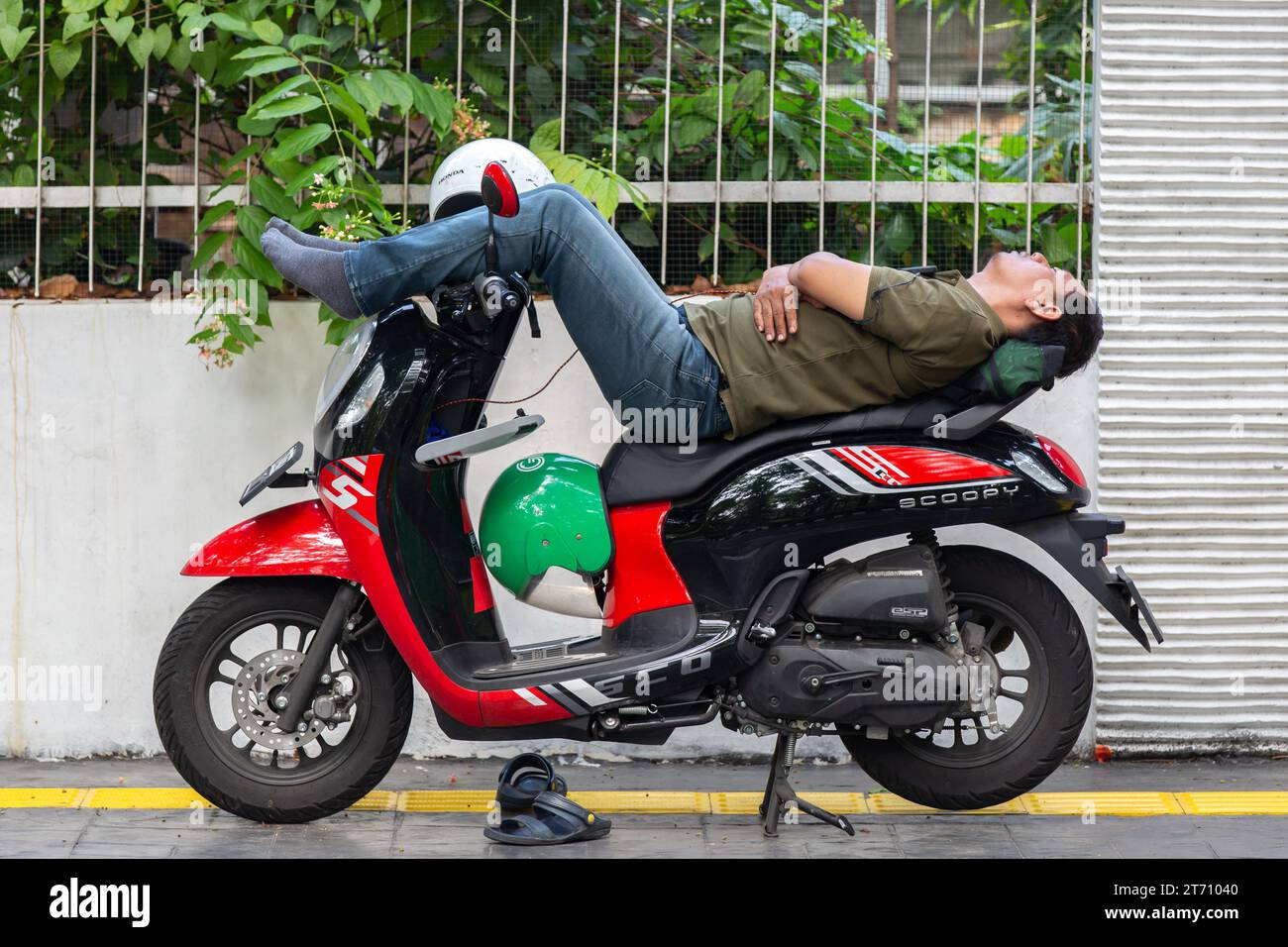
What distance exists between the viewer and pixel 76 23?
4.84 m

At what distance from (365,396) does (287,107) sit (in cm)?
116

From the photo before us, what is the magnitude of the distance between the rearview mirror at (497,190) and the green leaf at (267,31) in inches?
57.2

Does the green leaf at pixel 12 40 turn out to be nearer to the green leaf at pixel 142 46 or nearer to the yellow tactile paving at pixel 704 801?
the green leaf at pixel 142 46

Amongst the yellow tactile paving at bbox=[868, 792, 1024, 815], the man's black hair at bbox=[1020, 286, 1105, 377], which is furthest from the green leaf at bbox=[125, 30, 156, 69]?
the yellow tactile paving at bbox=[868, 792, 1024, 815]

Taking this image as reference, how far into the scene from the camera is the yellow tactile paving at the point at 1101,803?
4.42 m

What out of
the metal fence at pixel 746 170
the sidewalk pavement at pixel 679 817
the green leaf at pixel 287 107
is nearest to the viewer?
the sidewalk pavement at pixel 679 817

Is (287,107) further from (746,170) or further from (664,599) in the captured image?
(664,599)

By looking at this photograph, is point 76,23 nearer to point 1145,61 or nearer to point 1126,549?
point 1145,61

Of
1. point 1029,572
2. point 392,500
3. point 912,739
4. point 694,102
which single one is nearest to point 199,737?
point 392,500

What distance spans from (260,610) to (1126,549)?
8.71 feet

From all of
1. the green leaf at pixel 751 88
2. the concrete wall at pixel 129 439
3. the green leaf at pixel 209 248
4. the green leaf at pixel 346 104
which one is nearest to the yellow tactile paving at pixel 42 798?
the concrete wall at pixel 129 439

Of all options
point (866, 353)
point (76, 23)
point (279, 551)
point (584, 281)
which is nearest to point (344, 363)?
point (279, 551)

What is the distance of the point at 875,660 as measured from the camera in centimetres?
381

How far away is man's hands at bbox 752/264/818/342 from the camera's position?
3.88 metres
